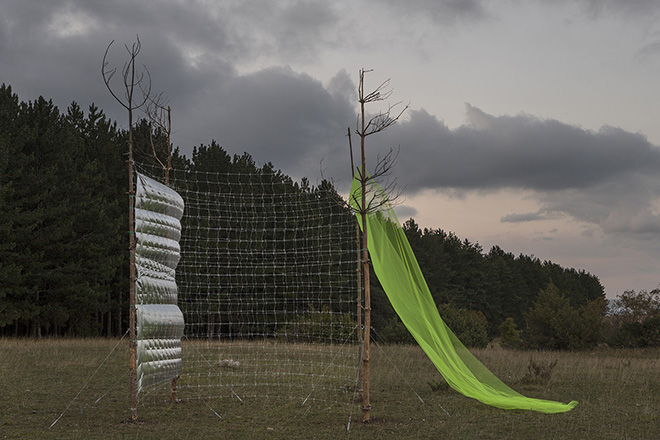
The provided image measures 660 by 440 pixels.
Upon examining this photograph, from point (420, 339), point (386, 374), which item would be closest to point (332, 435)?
point (420, 339)

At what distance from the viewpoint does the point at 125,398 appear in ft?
32.9

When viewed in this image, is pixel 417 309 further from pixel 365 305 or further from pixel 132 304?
pixel 132 304

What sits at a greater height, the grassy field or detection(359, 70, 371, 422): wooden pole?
detection(359, 70, 371, 422): wooden pole

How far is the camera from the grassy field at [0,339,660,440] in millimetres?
7566

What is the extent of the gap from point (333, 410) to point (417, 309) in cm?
204

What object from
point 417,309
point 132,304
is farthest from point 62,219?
point 417,309

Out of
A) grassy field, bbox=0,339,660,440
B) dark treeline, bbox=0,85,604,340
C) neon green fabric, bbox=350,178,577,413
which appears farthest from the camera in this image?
dark treeline, bbox=0,85,604,340

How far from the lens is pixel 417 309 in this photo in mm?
8812

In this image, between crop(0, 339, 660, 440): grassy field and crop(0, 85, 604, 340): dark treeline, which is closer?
crop(0, 339, 660, 440): grassy field

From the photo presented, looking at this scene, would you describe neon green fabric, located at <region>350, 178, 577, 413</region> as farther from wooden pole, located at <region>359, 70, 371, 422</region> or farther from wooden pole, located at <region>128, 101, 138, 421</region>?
wooden pole, located at <region>128, 101, 138, 421</region>

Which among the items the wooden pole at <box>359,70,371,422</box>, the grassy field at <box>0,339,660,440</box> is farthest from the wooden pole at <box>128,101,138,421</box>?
the wooden pole at <box>359,70,371,422</box>

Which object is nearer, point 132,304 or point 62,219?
point 132,304

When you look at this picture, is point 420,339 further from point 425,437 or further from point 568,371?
point 568,371

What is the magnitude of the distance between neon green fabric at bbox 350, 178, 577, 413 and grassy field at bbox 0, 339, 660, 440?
30cm
